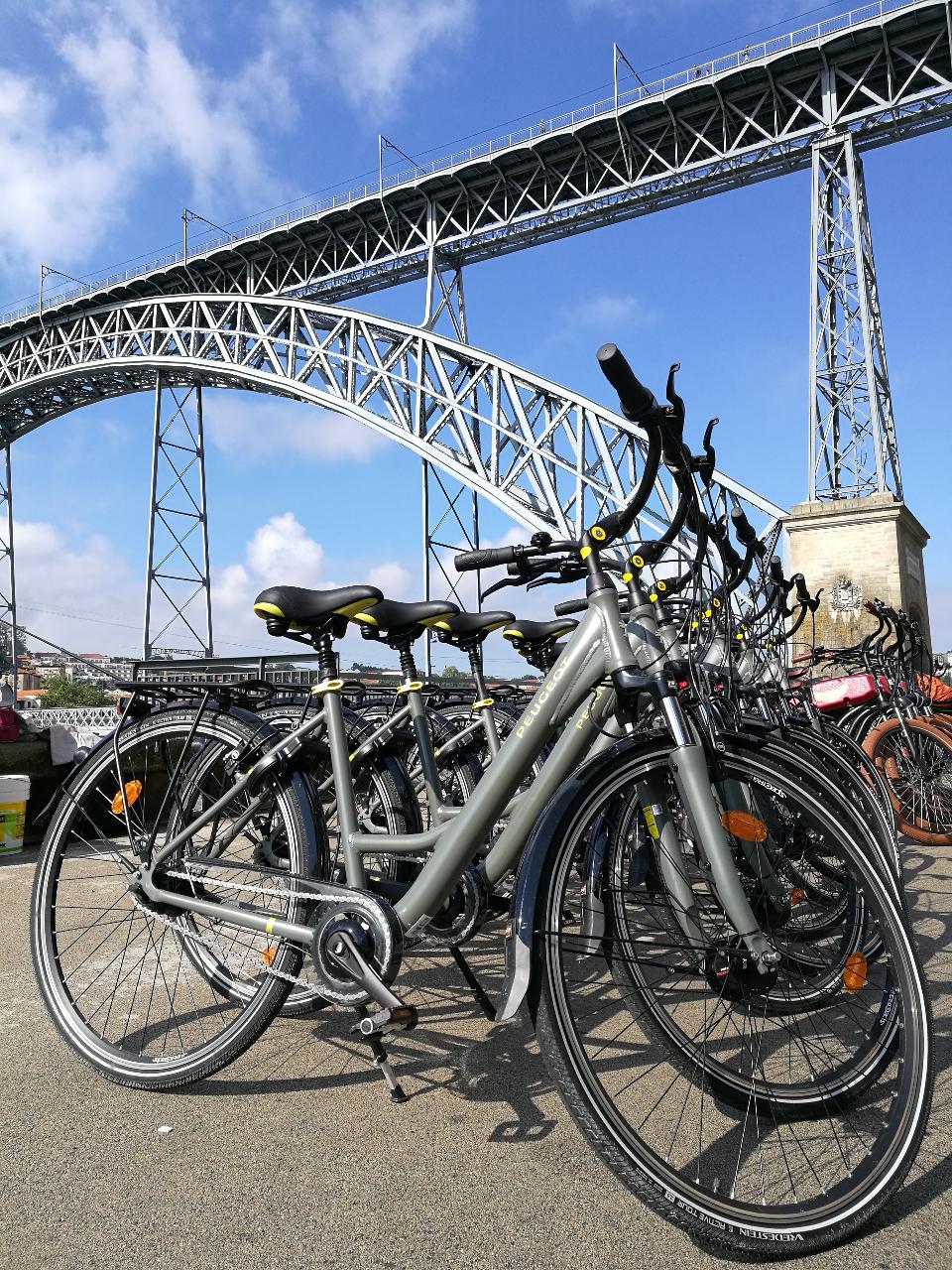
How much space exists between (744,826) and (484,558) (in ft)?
2.71

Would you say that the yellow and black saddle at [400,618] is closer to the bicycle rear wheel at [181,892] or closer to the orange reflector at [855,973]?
the bicycle rear wheel at [181,892]

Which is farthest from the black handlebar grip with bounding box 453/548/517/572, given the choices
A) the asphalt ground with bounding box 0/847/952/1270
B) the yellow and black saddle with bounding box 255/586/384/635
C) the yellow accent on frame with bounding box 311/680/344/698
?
the asphalt ground with bounding box 0/847/952/1270

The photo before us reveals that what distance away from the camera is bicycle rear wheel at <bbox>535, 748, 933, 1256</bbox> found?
132 cm

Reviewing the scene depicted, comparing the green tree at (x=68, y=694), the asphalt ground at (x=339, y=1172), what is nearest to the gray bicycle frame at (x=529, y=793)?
the asphalt ground at (x=339, y=1172)

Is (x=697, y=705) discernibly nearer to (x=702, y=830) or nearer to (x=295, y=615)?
(x=702, y=830)

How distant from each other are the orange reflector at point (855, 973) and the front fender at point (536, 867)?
1.72 feet

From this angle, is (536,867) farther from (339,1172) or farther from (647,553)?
(647,553)

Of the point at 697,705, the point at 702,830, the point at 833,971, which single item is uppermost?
the point at 697,705

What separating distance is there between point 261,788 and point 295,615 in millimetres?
430

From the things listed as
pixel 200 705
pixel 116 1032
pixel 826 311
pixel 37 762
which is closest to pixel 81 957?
pixel 116 1032

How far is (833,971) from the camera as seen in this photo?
175 centimetres

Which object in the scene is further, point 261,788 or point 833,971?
point 261,788

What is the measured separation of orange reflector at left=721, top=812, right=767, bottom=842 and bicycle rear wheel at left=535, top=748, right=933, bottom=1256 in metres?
0.06

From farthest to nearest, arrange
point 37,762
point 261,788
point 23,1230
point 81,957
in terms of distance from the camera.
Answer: point 37,762
point 81,957
point 261,788
point 23,1230
